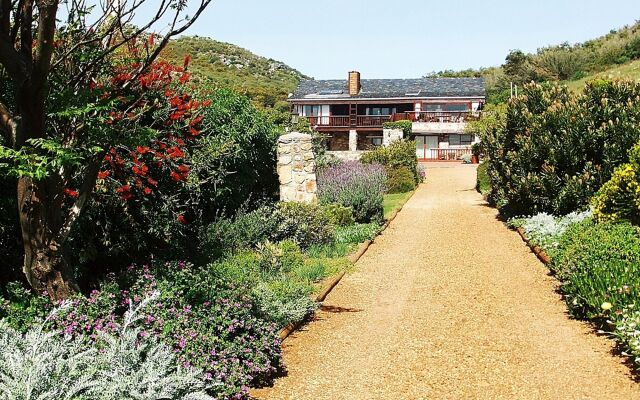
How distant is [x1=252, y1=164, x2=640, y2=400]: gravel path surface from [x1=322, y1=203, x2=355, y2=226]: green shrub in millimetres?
2850

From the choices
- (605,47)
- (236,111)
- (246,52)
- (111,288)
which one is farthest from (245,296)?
(246,52)

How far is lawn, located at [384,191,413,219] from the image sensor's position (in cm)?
1883

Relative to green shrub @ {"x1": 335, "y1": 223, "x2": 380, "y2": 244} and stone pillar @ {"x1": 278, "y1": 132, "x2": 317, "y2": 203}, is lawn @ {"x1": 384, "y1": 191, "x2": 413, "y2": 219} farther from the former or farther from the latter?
stone pillar @ {"x1": 278, "y1": 132, "x2": 317, "y2": 203}

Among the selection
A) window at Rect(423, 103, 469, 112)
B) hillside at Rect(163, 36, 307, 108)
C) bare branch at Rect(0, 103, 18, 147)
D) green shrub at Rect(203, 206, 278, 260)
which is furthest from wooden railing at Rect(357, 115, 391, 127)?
bare branch at Rect(0, 103, 18, 147)

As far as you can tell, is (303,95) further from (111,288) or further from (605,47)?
(111,288)

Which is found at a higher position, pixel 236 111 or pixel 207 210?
pixel 236 111

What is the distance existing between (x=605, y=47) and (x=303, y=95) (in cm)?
2982

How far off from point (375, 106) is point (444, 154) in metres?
9.57

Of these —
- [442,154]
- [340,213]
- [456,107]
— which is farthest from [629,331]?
[456,107]

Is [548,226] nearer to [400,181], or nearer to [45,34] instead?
[45,34]

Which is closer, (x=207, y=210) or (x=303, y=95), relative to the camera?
(x=207, y=210)

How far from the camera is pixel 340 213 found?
1520 cm

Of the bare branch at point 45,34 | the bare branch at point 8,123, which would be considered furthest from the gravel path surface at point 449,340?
the bare branch at point 45,34

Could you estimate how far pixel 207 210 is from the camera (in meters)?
11.6
